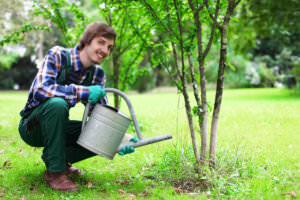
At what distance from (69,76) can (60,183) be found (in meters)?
0.79

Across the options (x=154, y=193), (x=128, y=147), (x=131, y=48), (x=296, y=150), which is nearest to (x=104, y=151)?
(x=128, y=147)

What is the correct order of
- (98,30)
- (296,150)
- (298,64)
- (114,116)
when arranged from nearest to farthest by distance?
(114,116) < (98,30) < (296,150) < (298,64)

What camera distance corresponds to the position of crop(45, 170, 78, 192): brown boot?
Result: 2.06 meters

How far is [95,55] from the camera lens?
2117 millimetres

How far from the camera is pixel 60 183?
2072 millimetres

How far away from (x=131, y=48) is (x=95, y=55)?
80.9 inches

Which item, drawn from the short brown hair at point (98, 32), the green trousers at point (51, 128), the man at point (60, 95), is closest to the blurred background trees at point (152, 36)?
the short brown hair at point (98, 32)

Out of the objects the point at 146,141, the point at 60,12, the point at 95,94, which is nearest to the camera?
the point at 146,141

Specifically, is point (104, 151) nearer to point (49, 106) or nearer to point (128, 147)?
point (128, 147)

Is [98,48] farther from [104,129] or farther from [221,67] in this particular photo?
[221,67]

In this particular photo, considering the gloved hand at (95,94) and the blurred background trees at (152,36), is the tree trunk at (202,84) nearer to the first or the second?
the blurred background trees at (152,36)

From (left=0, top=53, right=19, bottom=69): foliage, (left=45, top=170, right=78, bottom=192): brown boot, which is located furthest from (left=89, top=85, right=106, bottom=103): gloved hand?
(left=0, top=53, right=19, bottom=69): foliage

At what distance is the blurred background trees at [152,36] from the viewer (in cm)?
380

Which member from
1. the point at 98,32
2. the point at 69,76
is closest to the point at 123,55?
the point at 69,76
